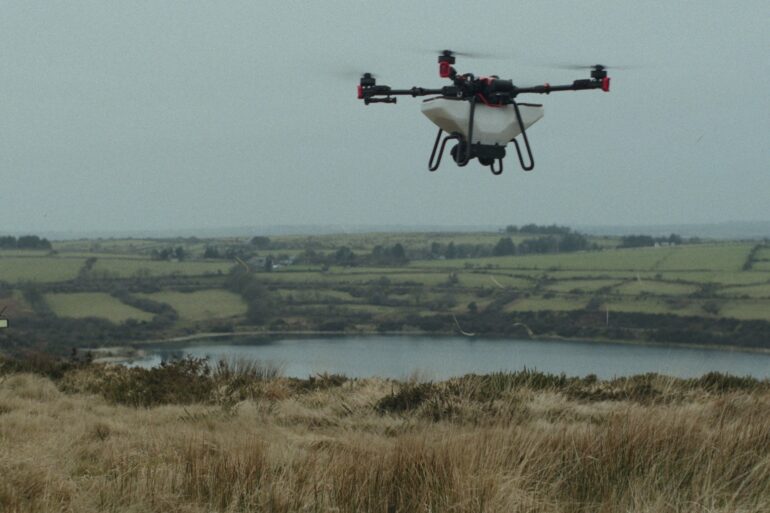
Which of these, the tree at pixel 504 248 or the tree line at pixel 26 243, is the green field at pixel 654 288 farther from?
the tree line at pixel 26 243

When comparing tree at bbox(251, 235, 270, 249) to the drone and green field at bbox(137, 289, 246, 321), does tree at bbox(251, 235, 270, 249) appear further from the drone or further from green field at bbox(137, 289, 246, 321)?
the drone

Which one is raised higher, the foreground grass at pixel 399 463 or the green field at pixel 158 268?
the foreground grass at pixel 399 463

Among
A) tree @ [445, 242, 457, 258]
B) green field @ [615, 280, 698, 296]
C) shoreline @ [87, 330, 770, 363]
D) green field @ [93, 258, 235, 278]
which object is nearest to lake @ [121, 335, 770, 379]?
shoreline @ [87, 330, 770, 363]

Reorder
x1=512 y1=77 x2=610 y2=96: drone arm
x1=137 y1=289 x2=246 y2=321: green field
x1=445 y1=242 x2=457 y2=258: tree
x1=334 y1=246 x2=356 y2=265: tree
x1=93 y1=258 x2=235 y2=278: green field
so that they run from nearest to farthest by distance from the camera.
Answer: x1=512 y1=77 x2=610 y2=96: drone arm < x1=137 y1=289 x2=246 y2=321: green field < x1=93 y1=258 x2=235 y2=278: green field < x1=334 y1=246 x2=356 y2=265: tree < x1=445 y1=242 x2=457 y2=258: tree

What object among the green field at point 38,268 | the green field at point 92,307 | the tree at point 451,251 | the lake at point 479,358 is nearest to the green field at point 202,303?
the green field at point 92,307

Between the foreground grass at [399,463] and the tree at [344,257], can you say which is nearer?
the foreground grass at [399,463]

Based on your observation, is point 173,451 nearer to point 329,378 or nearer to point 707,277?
point 329,378
